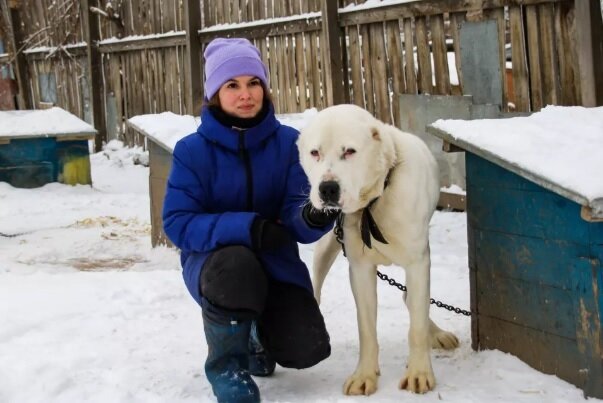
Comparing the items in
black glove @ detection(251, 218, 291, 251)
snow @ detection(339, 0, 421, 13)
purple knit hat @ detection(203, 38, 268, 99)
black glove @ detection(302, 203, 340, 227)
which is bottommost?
black glove @ detection(251, 218, 291, 251)

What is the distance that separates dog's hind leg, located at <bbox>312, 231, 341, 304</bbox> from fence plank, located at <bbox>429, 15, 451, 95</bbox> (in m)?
3.10

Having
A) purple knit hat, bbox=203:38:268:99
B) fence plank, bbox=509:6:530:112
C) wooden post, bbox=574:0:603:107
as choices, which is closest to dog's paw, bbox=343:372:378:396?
purple knit hat, bbox=203:38:268:99

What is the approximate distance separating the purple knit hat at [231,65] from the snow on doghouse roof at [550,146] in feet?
2.53

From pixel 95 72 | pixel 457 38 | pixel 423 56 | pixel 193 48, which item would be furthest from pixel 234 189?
pixel 95 72

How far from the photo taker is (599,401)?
98.7 inches

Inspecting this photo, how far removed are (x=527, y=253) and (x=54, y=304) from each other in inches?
97.7

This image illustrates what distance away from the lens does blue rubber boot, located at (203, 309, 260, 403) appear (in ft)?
8.82

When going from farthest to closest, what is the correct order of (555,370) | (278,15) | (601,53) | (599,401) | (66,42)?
(66,42) → (278,15) → (601,53) → (555,370) → (599,401)

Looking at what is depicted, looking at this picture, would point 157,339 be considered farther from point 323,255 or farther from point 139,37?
point 139,37

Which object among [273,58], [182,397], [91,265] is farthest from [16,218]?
[182,397]

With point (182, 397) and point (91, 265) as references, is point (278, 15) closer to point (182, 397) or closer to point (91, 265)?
point (91, 265)

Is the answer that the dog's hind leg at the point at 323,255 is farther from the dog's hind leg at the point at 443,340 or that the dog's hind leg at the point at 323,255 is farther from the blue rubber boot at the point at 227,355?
the blue rubber boot at the point at 227,355

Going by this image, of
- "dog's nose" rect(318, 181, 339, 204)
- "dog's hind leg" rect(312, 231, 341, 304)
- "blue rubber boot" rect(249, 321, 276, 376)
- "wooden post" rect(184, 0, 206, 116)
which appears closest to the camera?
"dog's nose" rect(318, 181, 339, 204)

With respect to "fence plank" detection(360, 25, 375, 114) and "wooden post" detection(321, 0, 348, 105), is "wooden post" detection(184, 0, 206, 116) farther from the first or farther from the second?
"fence plank" detection(360, 25, 375, 114)
